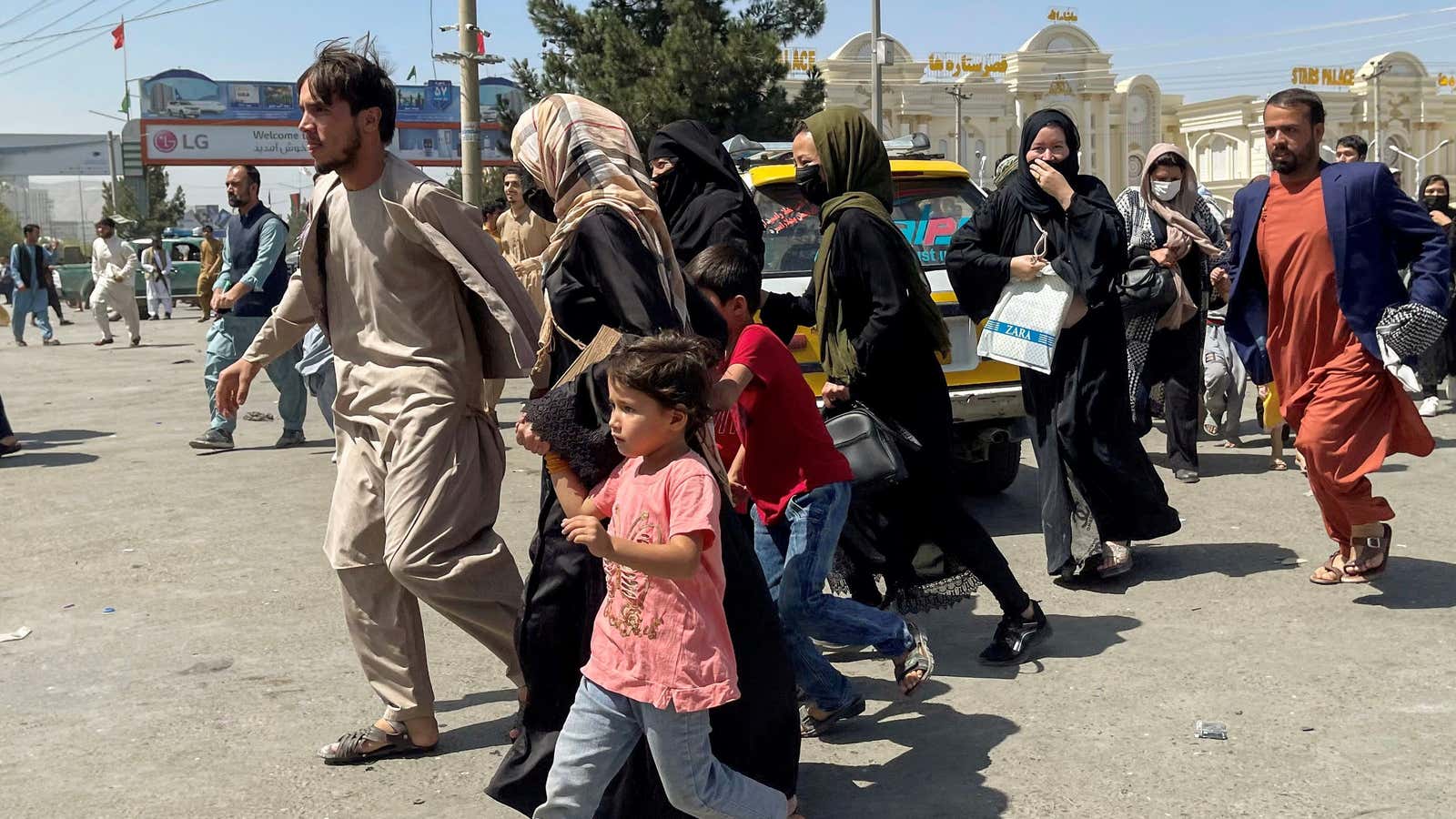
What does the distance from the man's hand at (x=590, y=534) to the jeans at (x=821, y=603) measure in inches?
58.5

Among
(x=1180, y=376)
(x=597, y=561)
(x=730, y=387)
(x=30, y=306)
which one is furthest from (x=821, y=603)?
(x=30, y=306)

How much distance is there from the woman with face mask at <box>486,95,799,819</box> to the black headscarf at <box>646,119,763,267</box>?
5.73ft

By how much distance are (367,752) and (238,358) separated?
701 centimetres

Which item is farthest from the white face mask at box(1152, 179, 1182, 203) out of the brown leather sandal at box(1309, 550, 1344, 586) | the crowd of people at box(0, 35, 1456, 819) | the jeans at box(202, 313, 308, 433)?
the jeans at box(202, 313, 308, 433)

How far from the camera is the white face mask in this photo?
7820 mm

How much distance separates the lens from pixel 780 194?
8062mm

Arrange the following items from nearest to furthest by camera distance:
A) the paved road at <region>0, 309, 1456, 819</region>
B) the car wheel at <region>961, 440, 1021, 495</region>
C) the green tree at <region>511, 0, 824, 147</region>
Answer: the paved road at <region>0, 309, 1456, 819</region> → the car wheel at <region>961, 440, 1021, 495</region> → the green tree at <region>511, 0, 824, 147</region>

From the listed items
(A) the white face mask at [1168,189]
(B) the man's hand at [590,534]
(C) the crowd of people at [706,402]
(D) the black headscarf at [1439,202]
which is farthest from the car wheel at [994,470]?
(B) the man's hand at [590,534]

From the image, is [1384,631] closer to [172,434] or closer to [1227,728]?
[1227,728]

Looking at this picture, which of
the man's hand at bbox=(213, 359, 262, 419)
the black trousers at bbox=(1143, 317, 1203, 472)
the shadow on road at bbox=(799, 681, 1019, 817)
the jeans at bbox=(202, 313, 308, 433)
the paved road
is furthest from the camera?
the jeans at bbox=(202, 313, 308, 433)

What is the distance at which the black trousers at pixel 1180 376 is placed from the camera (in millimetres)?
8492

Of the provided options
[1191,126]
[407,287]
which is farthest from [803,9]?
[1191,126]

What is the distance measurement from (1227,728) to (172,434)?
956cm

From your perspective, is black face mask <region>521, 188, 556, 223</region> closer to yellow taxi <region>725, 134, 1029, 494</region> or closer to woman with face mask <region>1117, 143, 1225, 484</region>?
yellow taxi <region>725, 134, 1029, 494</region>
